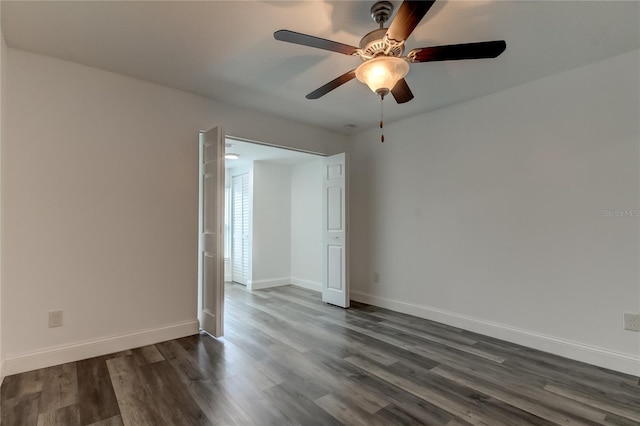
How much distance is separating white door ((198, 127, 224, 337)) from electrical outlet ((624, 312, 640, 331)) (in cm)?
342

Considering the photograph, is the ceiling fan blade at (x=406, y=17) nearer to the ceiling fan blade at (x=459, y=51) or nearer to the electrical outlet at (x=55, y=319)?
the ceiling fan blade at (x=459, y=51)

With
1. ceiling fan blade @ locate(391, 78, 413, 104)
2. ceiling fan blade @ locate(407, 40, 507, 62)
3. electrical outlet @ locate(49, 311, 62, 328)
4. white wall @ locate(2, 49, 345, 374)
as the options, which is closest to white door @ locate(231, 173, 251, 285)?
white wall @ locate(2, 49, 345, 374)

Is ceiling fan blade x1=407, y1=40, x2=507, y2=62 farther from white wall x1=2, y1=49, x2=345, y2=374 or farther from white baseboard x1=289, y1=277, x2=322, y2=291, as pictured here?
white baseboard x1=289, y1=277, x2=322, y2=291

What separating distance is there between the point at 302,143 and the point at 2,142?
289 centimetres

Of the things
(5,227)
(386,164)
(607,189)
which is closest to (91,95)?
(5,227)

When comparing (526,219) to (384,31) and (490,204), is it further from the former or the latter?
(384,31)

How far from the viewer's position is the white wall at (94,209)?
248 cm

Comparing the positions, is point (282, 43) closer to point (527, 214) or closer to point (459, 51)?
point (459, 51)

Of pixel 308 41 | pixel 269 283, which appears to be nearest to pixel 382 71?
pixel 308 41

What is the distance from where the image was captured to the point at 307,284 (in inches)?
225

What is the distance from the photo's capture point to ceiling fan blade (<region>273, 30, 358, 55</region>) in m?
1.65

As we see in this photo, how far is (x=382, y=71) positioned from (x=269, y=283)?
4.64 meters

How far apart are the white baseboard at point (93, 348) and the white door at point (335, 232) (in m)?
1.88

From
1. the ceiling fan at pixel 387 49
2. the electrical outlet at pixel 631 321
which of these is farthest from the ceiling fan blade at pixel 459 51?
the electrical outlet at pixel 631 321
